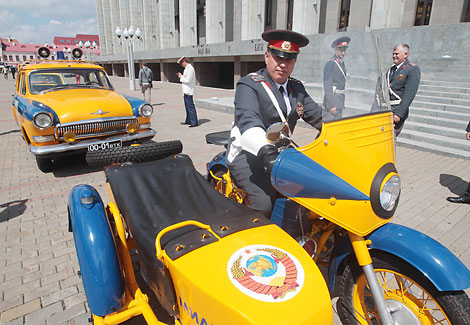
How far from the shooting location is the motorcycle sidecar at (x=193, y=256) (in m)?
1.30

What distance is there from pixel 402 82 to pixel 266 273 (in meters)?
4.46

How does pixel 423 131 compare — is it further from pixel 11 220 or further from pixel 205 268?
pixel 11 220

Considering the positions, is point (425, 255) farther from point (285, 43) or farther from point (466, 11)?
point (466, 11)

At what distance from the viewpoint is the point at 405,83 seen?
467 centimetres

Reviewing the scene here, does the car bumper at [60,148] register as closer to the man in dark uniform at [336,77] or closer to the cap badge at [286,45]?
the cap badge at [286,45]

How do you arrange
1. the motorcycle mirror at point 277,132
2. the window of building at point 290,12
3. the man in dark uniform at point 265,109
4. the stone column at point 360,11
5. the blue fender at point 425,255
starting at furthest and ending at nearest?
the window of building at point 290,12 < the stone column at point 360,11 < the man in dark uniform at point 265,109 < the motorcycle mirror at point 277,132 < the blue fender at point 425,255

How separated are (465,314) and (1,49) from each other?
341ft

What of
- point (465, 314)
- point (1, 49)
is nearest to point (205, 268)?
point (465, 314)

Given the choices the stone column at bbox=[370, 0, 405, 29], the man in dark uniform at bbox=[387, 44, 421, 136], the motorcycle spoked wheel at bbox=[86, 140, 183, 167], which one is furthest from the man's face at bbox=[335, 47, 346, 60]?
the stone column at bbox=[370, 0, 405, 29]


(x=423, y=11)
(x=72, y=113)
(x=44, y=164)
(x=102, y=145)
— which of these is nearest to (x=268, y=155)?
(x=102, y=145)

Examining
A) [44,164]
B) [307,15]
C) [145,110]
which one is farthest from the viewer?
[307,15]

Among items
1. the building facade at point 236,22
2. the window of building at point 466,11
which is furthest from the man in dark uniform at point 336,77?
the window of building at point 466,11

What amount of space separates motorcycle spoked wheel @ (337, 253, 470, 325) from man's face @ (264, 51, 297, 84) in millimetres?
1378

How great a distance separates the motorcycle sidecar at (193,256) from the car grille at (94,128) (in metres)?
3.33
